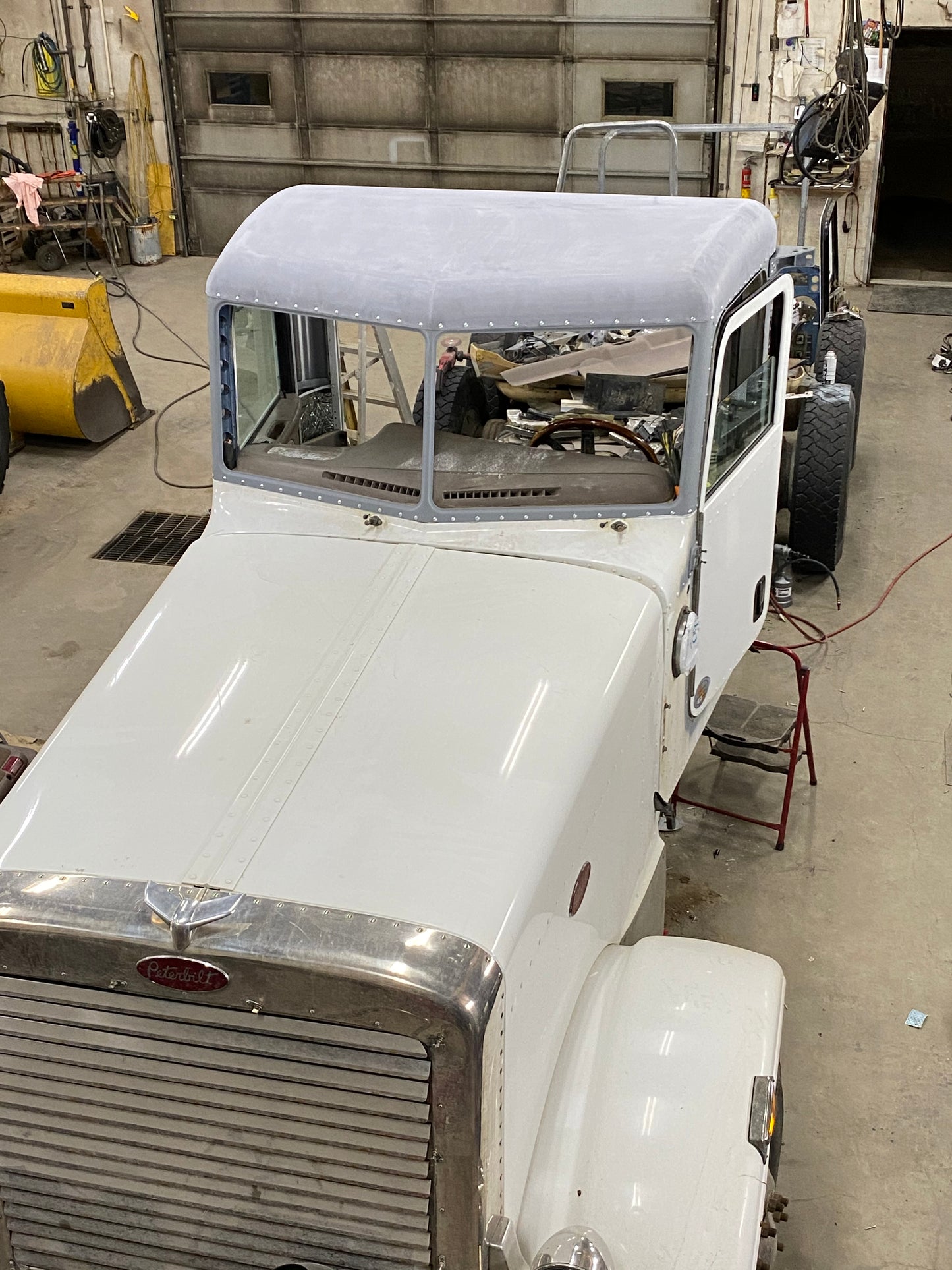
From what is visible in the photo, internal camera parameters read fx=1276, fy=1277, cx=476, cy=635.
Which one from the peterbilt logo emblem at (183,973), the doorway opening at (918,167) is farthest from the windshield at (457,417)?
the doorway opening at (918,167)

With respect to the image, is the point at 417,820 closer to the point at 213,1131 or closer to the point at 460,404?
the point at 213,1131

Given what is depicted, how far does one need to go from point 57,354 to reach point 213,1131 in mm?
7351

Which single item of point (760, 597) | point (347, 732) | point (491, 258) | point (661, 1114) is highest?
point (491, 258)

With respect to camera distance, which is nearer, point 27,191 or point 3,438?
point 3,438

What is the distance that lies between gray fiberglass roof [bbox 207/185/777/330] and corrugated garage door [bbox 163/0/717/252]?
29.5 feet

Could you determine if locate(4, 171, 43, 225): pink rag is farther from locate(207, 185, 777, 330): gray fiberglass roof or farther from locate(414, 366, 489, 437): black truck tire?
locate(207, 185, 777, 330): gray fiberglass roof

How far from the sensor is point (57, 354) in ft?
29.4

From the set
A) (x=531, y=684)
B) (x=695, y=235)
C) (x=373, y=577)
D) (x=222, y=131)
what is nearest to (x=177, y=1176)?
(x=531, y=684)

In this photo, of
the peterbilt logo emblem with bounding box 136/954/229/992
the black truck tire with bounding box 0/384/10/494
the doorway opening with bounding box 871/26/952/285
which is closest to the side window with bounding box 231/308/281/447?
the peterbilt logo emblem with bounding box 136/954/229/992

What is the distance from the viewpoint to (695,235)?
393cm

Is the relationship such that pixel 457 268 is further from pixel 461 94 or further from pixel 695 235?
pixel 461 94

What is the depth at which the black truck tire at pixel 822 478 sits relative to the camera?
22.7 feet

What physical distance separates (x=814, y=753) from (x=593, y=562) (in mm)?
2385

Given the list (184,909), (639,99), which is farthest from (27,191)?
(184,909)
